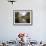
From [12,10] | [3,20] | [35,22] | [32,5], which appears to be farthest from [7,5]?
[35,22]

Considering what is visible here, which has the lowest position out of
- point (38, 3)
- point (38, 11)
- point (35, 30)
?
point (35, 30)

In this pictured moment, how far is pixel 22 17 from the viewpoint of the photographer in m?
4.51

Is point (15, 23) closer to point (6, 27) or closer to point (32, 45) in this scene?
point (6, 27)

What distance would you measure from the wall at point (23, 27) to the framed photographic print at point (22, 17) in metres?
0.11

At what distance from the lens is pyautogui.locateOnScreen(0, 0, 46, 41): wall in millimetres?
4484

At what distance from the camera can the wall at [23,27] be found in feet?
14.7

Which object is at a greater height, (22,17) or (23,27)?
(22,17)

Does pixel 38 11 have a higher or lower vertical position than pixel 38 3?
lower

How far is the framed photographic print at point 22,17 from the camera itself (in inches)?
177

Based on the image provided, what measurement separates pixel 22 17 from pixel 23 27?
36cm

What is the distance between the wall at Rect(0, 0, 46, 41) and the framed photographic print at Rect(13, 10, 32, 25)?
0.11 metres

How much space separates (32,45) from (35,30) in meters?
1.38

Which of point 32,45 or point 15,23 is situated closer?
point 32,45

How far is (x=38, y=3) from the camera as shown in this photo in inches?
177
